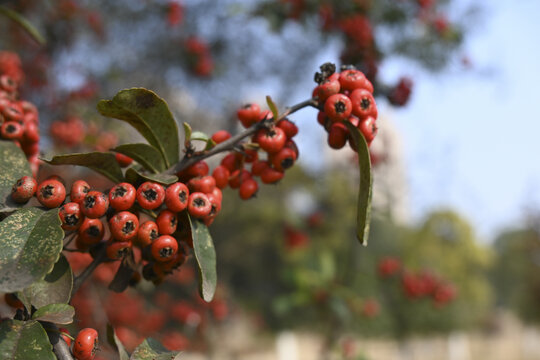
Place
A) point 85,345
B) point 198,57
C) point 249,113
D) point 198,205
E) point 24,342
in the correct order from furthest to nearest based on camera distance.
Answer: point 198,57, point 249,113, point 198,205, point 85,345, point 24,342

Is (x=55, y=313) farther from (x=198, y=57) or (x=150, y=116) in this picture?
(x=198, y=57)

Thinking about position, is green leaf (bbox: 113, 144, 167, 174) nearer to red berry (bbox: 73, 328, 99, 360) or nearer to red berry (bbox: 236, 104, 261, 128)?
red berry (bbox: 236, 104, 261, 128)

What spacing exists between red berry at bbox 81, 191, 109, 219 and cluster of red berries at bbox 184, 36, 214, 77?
588 centimetres

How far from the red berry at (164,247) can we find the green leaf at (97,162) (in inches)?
8.1

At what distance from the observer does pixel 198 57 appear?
659 cm

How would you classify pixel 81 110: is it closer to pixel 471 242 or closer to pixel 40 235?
pixel 40 235

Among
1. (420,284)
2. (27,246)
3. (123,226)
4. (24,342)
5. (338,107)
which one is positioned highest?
(420,284)

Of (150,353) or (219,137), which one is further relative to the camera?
(219,137)

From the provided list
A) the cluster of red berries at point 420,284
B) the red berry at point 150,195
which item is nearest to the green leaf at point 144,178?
the red berry at point 150,195

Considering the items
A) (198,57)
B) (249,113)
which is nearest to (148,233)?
(249,113)

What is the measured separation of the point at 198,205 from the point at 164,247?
116 millimetres

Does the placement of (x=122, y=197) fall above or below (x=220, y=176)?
below

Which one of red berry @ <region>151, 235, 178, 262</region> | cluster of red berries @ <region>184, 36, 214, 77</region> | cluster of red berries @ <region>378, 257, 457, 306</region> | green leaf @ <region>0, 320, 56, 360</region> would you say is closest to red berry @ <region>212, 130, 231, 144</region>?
red berry @ <region>151, 235, 178, 262</region>

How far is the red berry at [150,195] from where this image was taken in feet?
3.29
